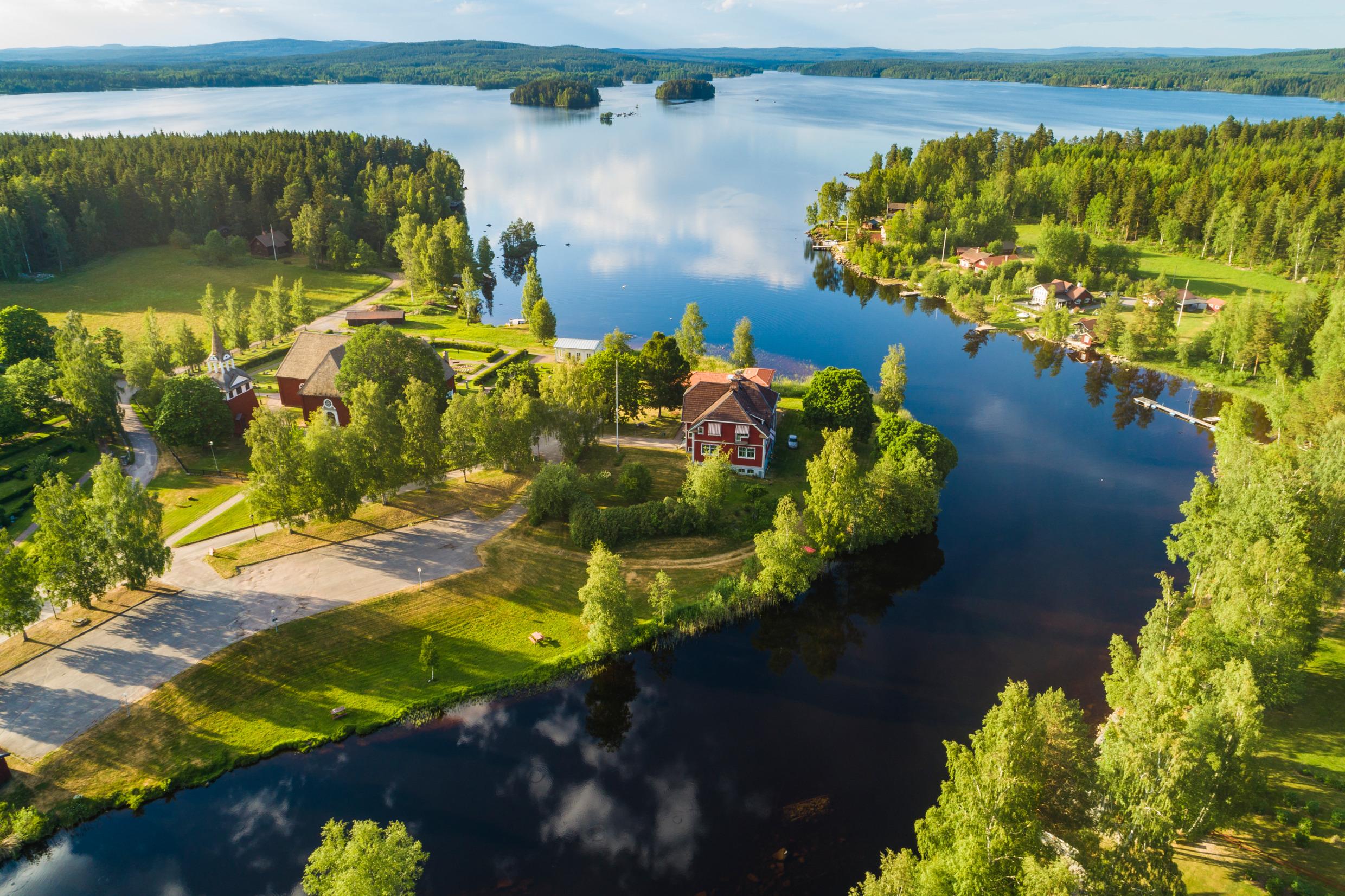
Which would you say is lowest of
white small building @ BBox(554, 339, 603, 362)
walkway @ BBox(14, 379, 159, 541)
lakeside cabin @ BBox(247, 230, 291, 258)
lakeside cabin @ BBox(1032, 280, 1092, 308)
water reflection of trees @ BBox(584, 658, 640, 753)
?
water reflection of trees @ BBox(584, 658, 640, 753)

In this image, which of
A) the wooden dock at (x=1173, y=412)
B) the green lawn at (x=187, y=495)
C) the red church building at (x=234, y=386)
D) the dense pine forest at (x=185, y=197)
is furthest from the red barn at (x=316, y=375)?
the wooden dock at (x=1173, y=412)

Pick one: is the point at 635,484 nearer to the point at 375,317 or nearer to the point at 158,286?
the point at 375,317

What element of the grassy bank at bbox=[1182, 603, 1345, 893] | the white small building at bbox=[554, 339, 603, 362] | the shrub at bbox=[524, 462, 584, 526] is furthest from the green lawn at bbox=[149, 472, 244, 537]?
the grassy bank at bbox=[1182, 603, 1345, 893]

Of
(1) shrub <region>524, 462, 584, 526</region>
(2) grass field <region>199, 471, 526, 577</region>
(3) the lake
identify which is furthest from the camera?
(1) shrub <region>524, 462, 584, 526</region>

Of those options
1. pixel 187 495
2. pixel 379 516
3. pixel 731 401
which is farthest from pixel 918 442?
pixel 187 495

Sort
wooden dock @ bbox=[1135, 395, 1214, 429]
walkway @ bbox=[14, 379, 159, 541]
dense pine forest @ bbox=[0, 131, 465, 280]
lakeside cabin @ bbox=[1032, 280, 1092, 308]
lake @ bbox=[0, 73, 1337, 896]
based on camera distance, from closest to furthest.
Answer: lake @ bbox=[0, 73, 1337, 896] < walkway @ bbox=[14, 379, 159, 541] < wooden dock @ bbox=[1135, 395, 1214, 429] < lakeside cabin @ bbox=[1032, 280, 1092, 308] < dense pine forest @ bbox=[0, 131, 465, 280]

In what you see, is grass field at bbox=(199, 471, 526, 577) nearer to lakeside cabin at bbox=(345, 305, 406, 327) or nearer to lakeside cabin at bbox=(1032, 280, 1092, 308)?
lakeside cabin at bbox=(345, 305, 406, 327)
